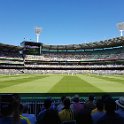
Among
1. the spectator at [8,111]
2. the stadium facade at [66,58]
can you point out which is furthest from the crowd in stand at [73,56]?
the spectator at [8,111]

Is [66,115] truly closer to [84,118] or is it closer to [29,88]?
[84,118]

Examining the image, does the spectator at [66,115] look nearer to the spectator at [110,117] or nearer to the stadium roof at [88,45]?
the spectator at [110,117]

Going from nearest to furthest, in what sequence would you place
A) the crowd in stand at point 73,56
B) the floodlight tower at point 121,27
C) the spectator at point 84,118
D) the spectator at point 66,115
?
the spectator at point 84,118 → the spectator at point 66,115 → the floodlight tower at point 121,27 → the crowd in stand at point 73,56

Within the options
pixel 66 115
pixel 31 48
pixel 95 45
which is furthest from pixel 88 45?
pixel 66 115

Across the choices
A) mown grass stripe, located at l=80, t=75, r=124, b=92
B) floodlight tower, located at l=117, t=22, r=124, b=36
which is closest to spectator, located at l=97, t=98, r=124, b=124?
mown grass stripe, located at l=80, t=75, r=124, b=92

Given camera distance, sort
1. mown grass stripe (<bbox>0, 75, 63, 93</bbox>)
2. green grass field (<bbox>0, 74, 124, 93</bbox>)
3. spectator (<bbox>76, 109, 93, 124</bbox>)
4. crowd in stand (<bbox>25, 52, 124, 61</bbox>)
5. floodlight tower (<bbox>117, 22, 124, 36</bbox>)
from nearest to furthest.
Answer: spectator (<bbox>76, 109, 93, 124</bbox>) < mown grass stripe (<bbox>0, 75, 63, 93</bbox>) < green grass field (<bbox>0, 74, 124, 93</bbox>) < floodlight tower (<bbox>117, 22, 124, 36</bbox>) < crowd in stand (<bbox>25, 52, 124, 61</bbox>)

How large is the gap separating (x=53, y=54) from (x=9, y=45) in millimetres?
28729

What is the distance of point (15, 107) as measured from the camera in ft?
16.3

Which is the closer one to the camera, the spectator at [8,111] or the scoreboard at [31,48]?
the spectator at [8,111]

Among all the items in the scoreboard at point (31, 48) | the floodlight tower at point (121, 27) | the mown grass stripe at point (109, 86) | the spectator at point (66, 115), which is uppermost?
the floodlight tower at point (121, 27)

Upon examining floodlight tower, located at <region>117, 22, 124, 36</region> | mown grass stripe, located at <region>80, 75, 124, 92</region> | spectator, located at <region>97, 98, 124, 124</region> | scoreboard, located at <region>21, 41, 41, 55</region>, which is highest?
floodlight tower, located at <region>117, 22, 124, 36</region>

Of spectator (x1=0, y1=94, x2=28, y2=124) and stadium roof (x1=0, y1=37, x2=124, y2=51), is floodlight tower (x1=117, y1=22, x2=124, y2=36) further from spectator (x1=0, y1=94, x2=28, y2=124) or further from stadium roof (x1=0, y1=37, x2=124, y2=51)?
spectator (x1=0, y1=94, x2=28, y2=124)

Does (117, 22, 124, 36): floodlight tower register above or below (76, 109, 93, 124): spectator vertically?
above

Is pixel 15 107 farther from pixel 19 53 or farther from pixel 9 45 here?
pixel 19 53
